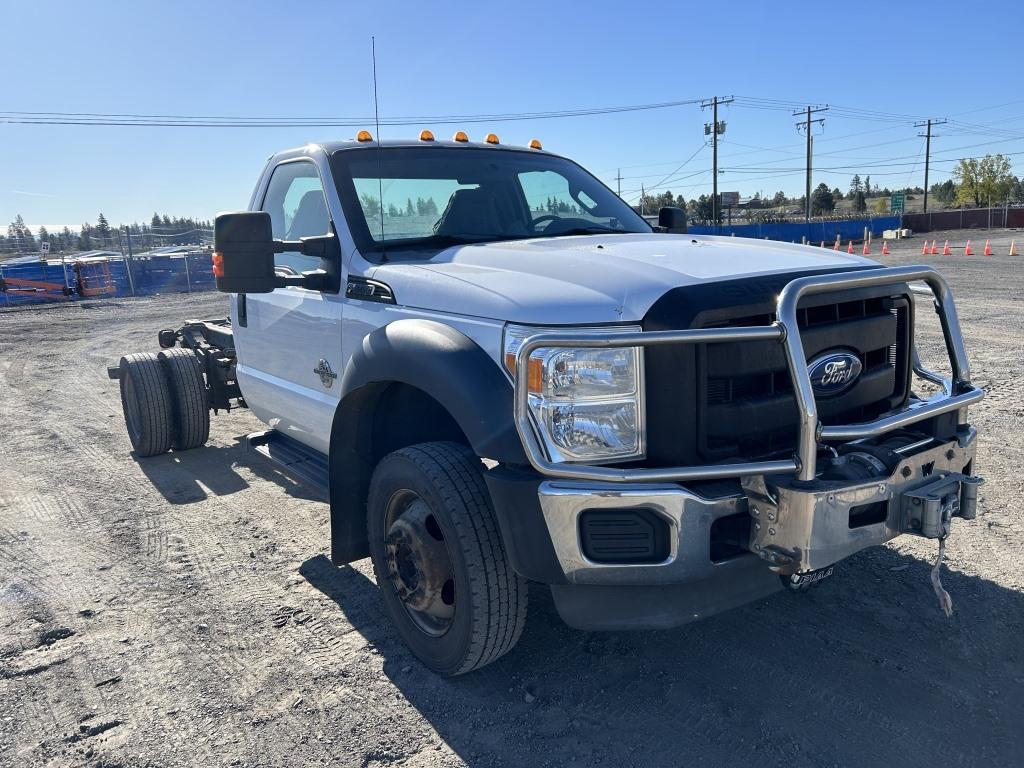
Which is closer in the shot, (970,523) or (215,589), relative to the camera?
(215,589)

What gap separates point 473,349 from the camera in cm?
268

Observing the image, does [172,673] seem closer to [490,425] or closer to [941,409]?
[490,425]

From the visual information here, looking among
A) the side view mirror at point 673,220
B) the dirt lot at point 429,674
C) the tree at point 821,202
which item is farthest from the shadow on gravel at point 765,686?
the tree at point 821,202

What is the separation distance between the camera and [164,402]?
6.14m

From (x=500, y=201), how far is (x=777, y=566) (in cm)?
242

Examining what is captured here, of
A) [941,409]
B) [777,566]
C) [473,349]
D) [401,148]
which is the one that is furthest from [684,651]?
[401,148]

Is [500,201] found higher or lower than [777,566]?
higher

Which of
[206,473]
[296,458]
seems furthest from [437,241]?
[206,473]

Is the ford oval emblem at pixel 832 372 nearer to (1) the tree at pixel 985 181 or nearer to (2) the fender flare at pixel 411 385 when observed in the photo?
(2) the fender flare at pixel 411 385

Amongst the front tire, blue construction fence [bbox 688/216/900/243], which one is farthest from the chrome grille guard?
blue construction fence [bbox 688/216/900/243]

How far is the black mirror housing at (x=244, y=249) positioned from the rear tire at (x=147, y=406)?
3.12 metres

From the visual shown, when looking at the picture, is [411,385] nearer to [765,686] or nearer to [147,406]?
[765,686]

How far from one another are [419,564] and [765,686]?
Answer: 1349 millimetres

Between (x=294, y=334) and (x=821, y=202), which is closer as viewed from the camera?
(x=294, y=334)
